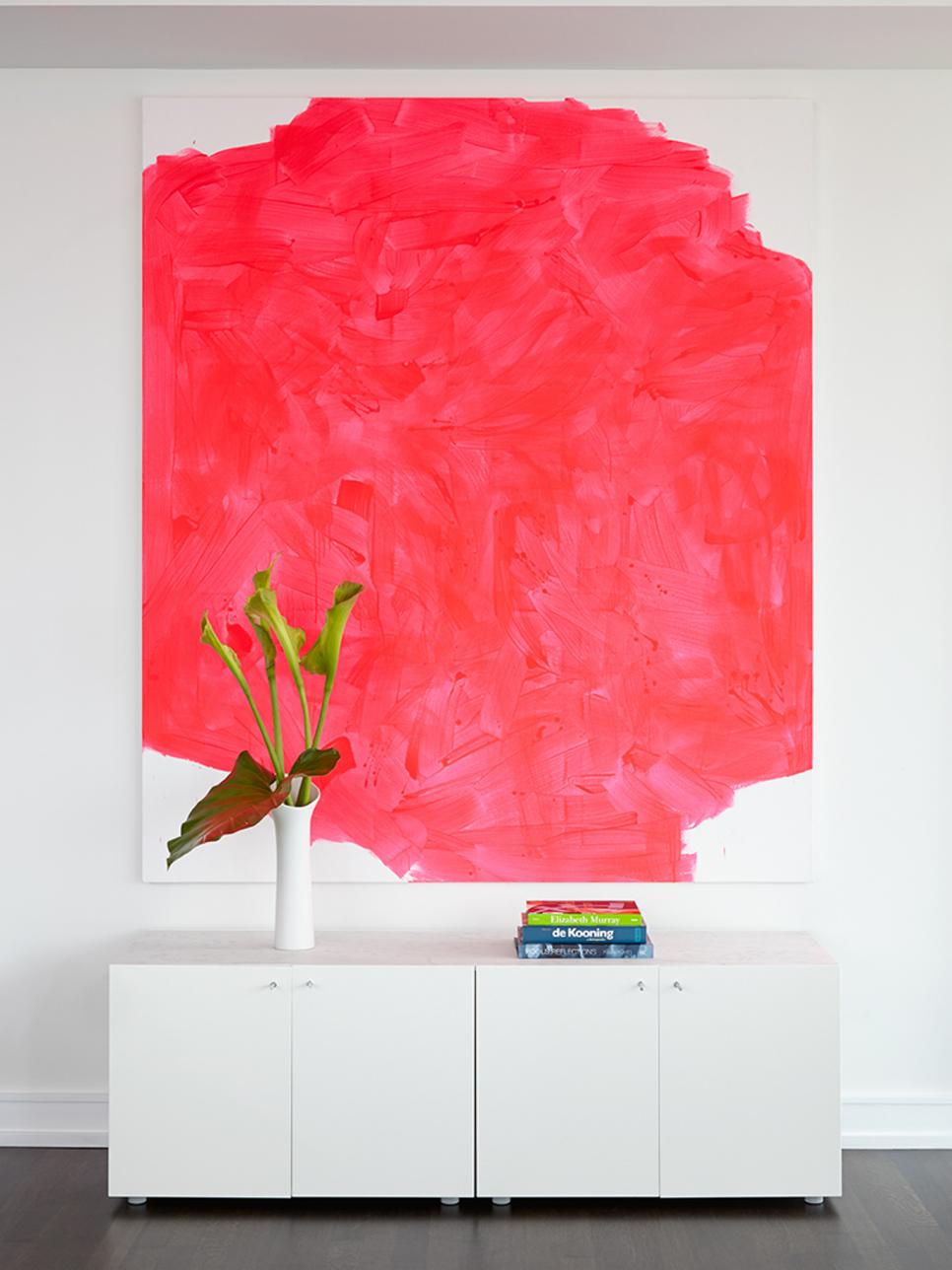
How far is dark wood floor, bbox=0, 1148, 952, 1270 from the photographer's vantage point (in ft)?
8.16

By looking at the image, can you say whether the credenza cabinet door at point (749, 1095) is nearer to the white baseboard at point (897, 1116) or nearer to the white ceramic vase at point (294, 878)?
the white baseboard at point (897, 1116)

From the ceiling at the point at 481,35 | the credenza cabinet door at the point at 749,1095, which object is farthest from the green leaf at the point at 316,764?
the ceiling at the point at 481,35

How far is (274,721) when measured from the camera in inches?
111

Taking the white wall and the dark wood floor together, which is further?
the white wall

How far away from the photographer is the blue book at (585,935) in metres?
2.78

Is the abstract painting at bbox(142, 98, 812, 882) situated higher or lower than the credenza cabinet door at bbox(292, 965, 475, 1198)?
higher

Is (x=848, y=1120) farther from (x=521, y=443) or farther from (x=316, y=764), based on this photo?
(x=521, y=443)

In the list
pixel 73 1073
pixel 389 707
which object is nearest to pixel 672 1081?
pixel 389 707

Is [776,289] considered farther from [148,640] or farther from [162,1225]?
[162,1225]

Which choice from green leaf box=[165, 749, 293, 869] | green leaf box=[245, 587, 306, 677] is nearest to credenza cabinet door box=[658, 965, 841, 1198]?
green leaf box=[165, 749, 293, 869]

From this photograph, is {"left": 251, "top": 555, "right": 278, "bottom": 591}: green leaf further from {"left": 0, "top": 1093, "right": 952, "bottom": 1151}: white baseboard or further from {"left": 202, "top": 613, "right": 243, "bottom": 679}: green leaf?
{"left": 0, "top": 1093, "right": 952, "bottom": 1151}: white baseboard

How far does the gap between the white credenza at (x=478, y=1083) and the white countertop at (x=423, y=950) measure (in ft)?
0.14

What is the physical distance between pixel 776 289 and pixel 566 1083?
1895 mm

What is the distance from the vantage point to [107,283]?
10.1ft
